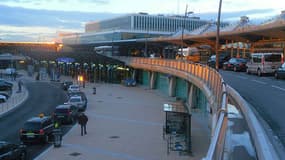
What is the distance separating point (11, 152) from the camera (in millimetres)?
18406

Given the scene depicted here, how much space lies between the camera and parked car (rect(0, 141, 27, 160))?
17866 mm

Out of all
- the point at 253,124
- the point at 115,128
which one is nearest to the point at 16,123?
the point at 115,128

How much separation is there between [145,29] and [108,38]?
1380 centimetres

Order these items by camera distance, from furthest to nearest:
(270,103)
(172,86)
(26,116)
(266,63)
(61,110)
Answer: (172,86) → (26,116) → (266,63) → (61,110) → (270,103)

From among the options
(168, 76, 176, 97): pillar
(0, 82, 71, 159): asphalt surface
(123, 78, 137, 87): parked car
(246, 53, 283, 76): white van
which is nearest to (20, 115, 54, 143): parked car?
(0, 82, 71, 159): asphalt surface

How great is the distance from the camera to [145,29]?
146 meters

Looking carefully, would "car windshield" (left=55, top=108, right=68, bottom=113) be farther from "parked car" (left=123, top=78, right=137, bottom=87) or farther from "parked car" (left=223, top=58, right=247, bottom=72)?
"parked car" (left=123, top=78, right=137, bottom=87)

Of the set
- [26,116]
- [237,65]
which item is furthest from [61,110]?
[237,65]

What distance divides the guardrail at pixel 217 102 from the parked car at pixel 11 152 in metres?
9.18

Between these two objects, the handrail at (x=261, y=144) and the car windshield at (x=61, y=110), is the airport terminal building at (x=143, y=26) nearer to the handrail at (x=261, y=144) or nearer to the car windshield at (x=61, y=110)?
the car windshield at (x=61, y=110)

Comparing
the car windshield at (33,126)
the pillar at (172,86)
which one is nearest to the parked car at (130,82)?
the pillar at (172,86)

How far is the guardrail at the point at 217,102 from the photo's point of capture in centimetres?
504

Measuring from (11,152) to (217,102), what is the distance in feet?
31.4

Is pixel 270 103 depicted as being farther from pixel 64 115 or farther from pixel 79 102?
pixel 79 102
